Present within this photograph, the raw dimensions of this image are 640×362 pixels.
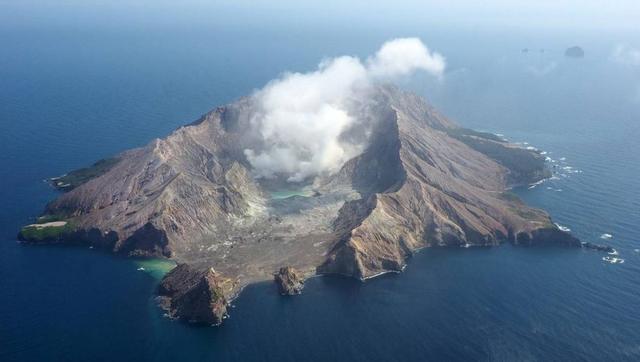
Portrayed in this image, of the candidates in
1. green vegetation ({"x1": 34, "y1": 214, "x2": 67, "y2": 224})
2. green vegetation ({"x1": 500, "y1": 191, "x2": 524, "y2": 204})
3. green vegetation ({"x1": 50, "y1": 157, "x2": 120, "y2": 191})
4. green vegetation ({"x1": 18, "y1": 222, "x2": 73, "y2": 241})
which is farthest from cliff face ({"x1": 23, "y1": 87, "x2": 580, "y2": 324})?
green vegetation ({"x1": 34, "y1": 214, "x2": 67, "y2": 224})

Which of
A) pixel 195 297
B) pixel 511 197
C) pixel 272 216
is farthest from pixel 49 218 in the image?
pixel 511 197

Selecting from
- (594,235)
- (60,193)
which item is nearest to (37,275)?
(60,193)

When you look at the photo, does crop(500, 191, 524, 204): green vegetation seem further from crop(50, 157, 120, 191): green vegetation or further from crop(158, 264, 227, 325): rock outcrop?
crop(50, 157, 120, 191): green vegetation

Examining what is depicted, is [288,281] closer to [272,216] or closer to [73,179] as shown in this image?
[272,216]

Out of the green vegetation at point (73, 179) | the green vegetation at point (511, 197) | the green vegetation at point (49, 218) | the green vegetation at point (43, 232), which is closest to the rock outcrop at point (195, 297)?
the green vegetation at point (43, 232)

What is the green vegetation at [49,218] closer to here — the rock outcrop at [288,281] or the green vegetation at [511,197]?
the rock outcrop at [288,281]

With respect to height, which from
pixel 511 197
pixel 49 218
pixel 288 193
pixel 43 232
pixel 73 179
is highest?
pixel 73 179

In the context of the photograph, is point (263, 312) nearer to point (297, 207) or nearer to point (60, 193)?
point (297, 207)
